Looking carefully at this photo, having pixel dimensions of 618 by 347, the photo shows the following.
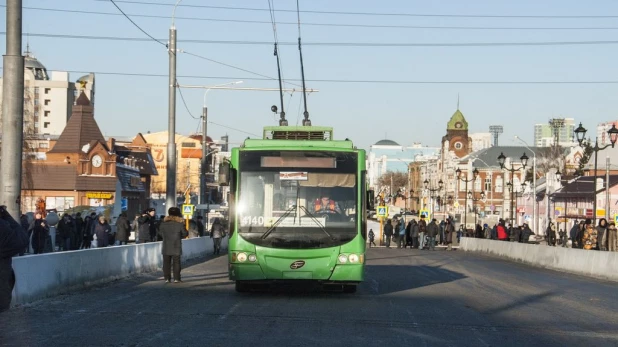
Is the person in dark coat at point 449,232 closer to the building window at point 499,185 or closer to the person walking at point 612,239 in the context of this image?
the person walking at point 612,239

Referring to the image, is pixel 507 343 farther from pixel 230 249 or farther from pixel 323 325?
pixel 230 249

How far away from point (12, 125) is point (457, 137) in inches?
5798

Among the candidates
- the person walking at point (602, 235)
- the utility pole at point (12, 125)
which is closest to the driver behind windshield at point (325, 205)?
the utility pole at point (12, 125)

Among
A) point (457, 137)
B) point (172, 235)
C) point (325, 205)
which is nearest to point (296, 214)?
point (325, 205)

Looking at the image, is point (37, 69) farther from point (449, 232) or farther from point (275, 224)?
point (275, 224)

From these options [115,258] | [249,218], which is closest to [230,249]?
[249,218]

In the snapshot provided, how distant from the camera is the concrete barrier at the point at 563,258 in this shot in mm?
30984

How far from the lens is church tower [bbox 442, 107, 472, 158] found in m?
162

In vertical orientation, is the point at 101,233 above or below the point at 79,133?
below

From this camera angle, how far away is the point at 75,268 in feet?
66.8

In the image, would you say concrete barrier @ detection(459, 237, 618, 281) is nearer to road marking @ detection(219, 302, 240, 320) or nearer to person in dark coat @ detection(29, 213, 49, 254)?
road marking @ detection(219, 302, 240, 320)

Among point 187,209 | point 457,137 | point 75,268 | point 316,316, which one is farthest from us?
point 457,137

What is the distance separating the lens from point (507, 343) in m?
12.9

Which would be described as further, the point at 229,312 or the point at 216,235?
the point at 216,235
